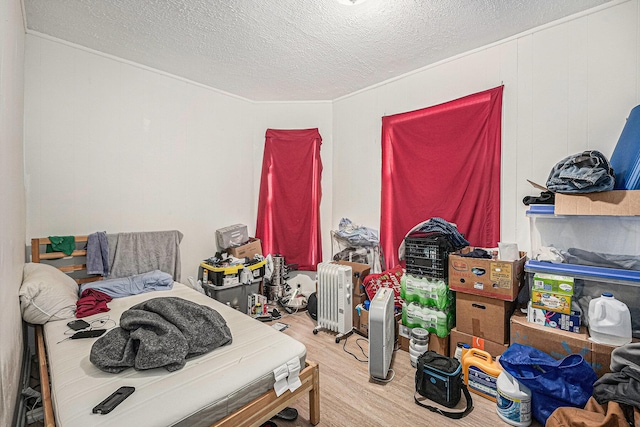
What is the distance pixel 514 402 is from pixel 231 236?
311 cm

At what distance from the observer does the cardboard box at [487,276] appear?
6.86ft

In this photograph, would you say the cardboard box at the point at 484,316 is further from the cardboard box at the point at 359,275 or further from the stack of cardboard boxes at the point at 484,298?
the cardboard box at the point at 359,275

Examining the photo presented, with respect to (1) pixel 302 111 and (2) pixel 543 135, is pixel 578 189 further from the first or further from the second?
(1) pixel 302 111

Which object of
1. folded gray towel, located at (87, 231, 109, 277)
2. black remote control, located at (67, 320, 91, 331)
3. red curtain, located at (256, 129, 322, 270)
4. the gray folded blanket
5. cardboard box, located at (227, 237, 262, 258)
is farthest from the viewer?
red curtain, located at (256, 129, 322, 270)

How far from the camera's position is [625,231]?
79.6 inches

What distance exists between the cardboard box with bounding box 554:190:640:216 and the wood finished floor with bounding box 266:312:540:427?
1.37 m

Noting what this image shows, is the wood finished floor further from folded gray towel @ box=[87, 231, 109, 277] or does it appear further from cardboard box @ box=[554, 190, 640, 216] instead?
folded gray towel @ box=[87, 231, 109, 277]

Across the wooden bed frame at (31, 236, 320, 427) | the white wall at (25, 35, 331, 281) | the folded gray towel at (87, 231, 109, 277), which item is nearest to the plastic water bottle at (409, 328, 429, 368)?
the wooden bed frame at (31, 236, 320, 427)

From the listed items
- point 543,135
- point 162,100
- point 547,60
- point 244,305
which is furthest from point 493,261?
point 162,100

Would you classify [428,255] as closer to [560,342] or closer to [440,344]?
[440,344]

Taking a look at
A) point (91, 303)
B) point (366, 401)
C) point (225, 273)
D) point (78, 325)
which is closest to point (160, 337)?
point (78, 325)

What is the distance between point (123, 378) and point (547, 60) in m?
3.58

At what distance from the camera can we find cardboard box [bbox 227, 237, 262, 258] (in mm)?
3597

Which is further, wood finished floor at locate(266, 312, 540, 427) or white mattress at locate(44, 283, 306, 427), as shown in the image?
wood finished floor at locate(266, 312, 540, 427)
